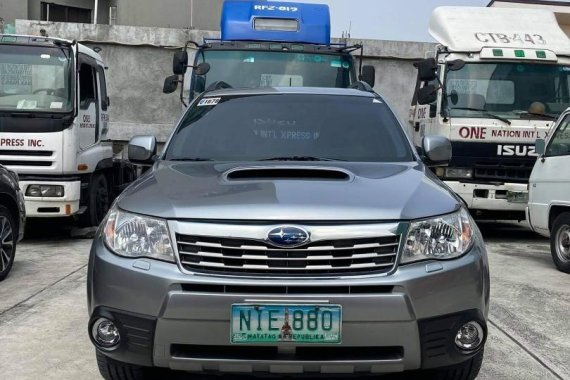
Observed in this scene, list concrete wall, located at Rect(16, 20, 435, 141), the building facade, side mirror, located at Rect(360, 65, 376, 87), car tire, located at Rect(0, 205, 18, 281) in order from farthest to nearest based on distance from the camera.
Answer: the building facade < concrete wall, located at Rect(16, 20, 435, 141) < side mirror, located at Rect(360, 65, 376, 87) < car tire, located at Rect(0, 205, 18, 281)

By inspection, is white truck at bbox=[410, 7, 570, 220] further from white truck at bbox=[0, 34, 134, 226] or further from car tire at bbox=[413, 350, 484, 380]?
car tire at bbox=[413, 350, 484, 380]

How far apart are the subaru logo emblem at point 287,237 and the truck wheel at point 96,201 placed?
6.58 metres

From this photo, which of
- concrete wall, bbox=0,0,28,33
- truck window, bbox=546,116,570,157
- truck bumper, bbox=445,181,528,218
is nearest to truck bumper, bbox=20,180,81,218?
truck bumper, bbox=445,181,528,218

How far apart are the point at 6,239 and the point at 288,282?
14.4 ft

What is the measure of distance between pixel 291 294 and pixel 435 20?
8.20 m

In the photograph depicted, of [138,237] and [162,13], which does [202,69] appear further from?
[162,13]

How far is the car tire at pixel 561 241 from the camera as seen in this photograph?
7328 millimetres

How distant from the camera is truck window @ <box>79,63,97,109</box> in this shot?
859 cm

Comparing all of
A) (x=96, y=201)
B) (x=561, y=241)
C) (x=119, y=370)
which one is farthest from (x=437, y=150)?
(x=96, y=201)

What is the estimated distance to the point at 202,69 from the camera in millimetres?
8648

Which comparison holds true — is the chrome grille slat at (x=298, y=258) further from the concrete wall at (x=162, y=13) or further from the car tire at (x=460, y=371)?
the concrete wall at (x=162, y=13)

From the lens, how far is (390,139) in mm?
4465

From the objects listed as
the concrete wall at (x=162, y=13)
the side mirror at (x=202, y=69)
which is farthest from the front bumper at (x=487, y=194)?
the concrete wall at (x=162, y=13)

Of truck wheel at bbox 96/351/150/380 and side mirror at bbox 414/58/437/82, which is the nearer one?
truck wheel at bbox 96/351/150/380
